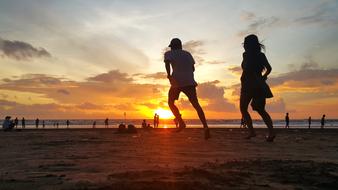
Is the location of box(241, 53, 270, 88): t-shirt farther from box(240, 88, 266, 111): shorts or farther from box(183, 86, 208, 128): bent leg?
box(183, 86, 208, 128): bent leg

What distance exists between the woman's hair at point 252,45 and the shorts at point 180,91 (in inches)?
54.0

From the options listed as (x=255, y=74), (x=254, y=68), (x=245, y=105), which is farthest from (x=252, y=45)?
(x=245, y=105)

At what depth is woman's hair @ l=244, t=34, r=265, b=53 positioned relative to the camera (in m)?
8.81

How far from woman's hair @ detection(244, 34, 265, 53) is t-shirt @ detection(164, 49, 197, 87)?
1.23 m

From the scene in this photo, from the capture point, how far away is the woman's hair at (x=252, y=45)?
8812 mm

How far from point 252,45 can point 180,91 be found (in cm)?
174

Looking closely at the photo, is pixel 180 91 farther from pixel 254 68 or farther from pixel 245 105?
pixel 254 68

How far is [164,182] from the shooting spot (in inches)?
197

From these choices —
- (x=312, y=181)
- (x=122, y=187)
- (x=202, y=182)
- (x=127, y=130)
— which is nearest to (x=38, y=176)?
(x=122, y=187)

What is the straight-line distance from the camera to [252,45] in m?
8.83

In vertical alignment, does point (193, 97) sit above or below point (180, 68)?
below

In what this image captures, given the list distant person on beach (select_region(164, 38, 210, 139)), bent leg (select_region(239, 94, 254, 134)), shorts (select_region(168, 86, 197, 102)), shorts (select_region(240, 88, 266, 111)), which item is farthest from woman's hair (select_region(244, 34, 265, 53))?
shorts (select_region(168, 86, 197, 102))

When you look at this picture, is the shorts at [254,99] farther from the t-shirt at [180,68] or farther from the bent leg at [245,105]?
the t-shirt at [180,68]


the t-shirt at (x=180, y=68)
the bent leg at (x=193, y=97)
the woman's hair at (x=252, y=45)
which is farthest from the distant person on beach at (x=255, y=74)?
the t-shirt at (x=180, y=68)
